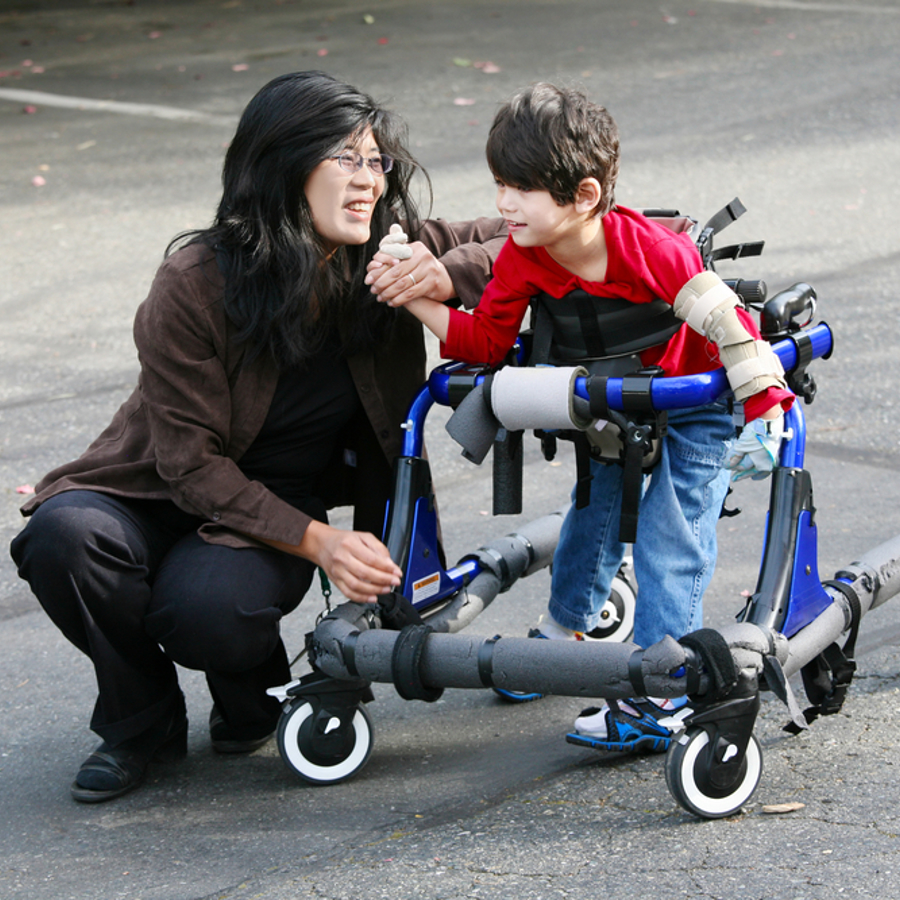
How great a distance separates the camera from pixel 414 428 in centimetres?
298

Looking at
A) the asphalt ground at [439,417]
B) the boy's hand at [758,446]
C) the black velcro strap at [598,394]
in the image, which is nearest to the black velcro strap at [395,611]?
the asphalt ground at [439,417]

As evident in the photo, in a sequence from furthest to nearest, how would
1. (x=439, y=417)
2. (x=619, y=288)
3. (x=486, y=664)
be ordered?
1. (x=439, y=417)
2. (x=619, y=288)
3. (x=486, y=664)

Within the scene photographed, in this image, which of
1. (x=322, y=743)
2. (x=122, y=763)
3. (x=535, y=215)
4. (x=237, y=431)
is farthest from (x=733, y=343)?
(x=122, y=763)

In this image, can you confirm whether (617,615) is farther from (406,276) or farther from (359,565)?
(406,276)

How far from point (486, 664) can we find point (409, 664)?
155 mm

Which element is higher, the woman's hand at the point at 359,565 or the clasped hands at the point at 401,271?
the clasped hands at the point at 401,271

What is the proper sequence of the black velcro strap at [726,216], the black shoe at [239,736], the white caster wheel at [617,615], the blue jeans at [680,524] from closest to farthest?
the blue jeans at [680,524]
the black velcro strap at [726,216]
the black shoe at [239,736]
the white caster wheel at [617,615]

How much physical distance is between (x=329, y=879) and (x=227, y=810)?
409 millimetres

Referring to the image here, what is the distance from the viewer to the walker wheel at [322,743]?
2.86 metres

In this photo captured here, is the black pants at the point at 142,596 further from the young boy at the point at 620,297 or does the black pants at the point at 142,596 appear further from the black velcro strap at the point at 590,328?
the black velcro strap at the point at 590,328

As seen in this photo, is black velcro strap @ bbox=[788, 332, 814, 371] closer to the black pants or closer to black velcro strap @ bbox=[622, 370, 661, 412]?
black velcro strap @ bbox=[622, 370, 661, 412]

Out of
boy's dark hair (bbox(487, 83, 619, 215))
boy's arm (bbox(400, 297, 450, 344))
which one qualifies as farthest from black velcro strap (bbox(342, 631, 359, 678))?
boy's dark hair (bbox(487, 83, 619, 215))

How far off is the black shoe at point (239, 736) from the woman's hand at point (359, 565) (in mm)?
513

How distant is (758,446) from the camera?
2.67 m
